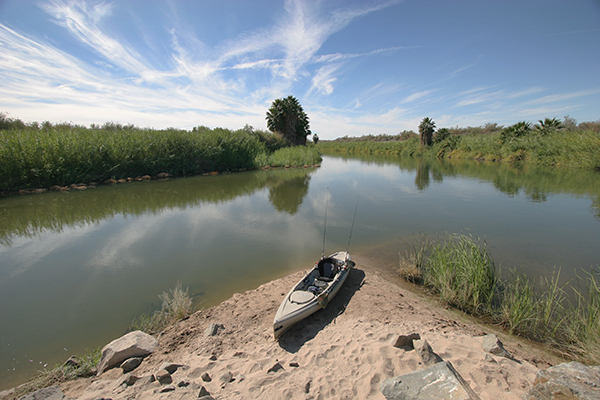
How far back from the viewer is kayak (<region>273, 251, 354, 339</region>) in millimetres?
3891

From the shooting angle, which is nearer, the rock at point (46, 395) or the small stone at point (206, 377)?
the rock at point (46, 395)

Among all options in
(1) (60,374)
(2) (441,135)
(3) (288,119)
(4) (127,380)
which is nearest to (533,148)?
(2) (441,135)

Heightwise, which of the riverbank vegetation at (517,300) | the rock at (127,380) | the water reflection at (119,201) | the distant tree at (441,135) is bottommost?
the riverbank vegetation at (517,300)

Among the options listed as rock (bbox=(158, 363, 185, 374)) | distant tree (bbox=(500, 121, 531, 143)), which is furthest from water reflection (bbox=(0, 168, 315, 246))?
distant tree (bbox=(500, 121, 531, 143))

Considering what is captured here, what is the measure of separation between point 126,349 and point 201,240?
18.4 feet

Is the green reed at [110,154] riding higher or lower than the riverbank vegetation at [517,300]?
higher

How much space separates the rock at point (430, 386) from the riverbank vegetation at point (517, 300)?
7.43ft

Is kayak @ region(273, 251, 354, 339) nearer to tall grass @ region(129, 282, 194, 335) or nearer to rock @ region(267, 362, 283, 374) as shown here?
rock @ region(267, 362, 283, 374)

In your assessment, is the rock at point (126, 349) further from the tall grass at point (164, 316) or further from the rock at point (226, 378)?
the rock at point (226, 378)

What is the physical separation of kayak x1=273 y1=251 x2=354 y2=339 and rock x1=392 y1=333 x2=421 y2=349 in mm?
1384

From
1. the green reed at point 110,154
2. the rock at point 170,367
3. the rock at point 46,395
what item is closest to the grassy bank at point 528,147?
the green reed at point 110,154

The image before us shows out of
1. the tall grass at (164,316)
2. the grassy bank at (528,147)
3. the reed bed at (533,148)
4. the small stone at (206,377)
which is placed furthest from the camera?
the grassy bank at (528,147)

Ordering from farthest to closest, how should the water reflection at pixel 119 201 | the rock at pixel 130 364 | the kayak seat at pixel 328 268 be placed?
the water reflection at pixel 119 201 → the kayak seat at pixel 328 268 → the rock at pixel 130 364

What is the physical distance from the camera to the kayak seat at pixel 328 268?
18.1 ft
